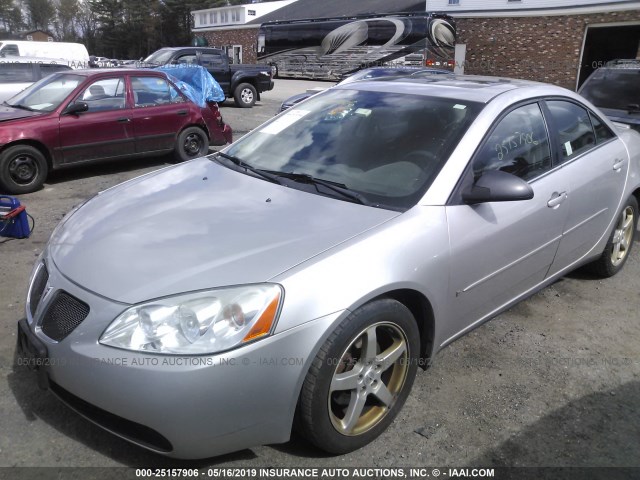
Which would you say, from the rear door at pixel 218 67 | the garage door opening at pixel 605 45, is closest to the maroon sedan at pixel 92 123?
the rear door at pixel 218 67

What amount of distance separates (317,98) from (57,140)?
14.9 feet

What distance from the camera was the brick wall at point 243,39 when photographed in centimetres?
4164

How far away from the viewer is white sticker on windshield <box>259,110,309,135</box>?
11.4ft

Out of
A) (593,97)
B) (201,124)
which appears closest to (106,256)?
(201,124)

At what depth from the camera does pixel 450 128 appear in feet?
9.41

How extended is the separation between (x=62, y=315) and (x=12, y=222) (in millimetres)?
3204

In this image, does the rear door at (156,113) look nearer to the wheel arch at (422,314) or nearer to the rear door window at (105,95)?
the rear door window at (105,95)

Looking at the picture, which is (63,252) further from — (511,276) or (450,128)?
(511,276)

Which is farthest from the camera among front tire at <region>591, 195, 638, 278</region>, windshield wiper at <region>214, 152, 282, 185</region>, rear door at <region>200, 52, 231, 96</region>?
rear door at <region>200, 52, 231, 96</region>

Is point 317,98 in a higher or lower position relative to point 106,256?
higher

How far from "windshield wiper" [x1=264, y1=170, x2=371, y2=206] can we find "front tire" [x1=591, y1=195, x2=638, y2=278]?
247 centimetres

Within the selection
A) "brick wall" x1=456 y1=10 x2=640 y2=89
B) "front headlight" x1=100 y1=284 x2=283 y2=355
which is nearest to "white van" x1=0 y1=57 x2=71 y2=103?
"front headlight" x1=100 y1=284 x2=283 y2=355

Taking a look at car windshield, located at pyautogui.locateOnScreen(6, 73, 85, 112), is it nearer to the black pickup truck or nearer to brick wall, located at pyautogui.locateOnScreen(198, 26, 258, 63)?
→ the black pickup truck

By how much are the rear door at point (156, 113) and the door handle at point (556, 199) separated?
19.9 ft
